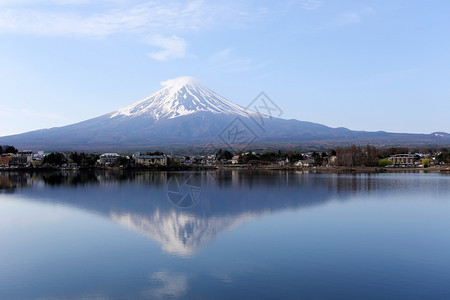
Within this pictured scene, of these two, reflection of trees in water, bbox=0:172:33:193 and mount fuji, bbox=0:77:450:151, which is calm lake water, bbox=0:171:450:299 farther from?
mount fuji, bbox=0:77:450:151

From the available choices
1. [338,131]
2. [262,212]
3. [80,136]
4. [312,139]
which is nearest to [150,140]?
[80,136]

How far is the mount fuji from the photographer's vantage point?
221 feet

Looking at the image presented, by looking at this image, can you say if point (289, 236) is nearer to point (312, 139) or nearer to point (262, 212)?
point (262, 212)

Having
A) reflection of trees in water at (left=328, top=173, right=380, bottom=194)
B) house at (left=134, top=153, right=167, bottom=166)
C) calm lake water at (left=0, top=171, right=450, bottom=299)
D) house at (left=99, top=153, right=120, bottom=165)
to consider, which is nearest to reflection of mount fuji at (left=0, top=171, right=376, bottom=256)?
calm lake water at (left=0, top=171, right=450, bottom=299)

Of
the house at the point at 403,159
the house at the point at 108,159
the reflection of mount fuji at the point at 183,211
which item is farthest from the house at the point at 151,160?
the reflection of mount fuji at the point at 183,211

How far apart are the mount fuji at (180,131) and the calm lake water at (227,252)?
49608mm

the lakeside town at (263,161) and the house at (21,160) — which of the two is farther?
the house at (21,160)

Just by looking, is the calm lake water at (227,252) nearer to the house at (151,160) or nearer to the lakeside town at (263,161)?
the lakeside town at (263,161)

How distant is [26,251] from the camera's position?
6.24 m

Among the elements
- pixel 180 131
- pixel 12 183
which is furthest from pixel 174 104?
pixel 12 183

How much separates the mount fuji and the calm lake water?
163 feet

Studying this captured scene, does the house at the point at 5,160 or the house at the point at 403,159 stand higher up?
the house at the point at 5,160

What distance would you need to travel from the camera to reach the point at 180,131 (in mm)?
78062

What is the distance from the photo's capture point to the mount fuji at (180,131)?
6738 cm
